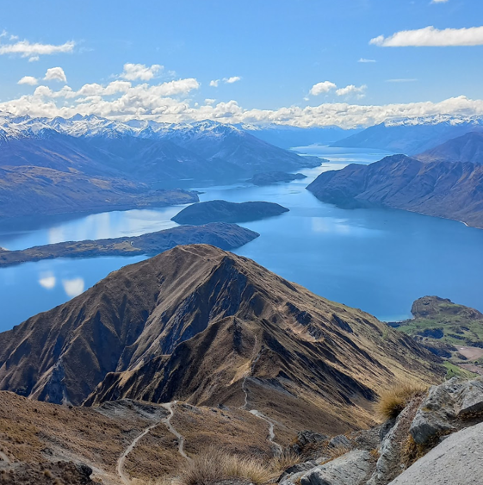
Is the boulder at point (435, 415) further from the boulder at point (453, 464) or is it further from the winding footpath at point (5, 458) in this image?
the winding footpath at point (5, 458)

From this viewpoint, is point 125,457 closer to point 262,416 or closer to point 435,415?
point 262,416

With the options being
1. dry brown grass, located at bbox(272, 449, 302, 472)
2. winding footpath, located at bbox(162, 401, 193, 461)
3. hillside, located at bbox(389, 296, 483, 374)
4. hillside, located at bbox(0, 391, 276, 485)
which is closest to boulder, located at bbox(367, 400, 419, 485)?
dry brown grass, located at bbox(272, 449, 302, 472)

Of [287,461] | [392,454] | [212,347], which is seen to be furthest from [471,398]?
[212,347]

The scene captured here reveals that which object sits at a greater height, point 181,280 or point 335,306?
point 181,280

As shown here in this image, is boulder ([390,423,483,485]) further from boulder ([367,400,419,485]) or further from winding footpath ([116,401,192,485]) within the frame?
winding footpath ([116,401,192,485])

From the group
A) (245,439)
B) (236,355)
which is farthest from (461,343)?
(245,439)

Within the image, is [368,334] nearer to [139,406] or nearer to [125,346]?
[125,346]
